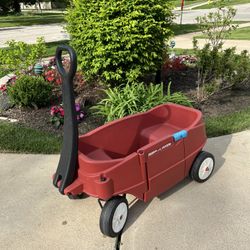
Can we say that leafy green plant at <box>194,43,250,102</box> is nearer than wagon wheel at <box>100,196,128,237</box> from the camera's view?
No

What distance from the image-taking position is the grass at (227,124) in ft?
14.4

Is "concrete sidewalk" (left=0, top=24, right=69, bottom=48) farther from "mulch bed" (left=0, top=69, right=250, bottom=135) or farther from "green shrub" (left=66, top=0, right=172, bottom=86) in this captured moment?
"green shrub" (left=66, top=0, right=172, bottom=86)

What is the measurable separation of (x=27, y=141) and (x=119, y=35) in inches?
68.5

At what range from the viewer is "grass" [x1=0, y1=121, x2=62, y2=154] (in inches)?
159

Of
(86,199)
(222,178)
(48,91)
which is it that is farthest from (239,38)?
(86,199)

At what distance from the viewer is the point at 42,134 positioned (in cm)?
436

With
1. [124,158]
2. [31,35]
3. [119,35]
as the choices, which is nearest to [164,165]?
[124,158]

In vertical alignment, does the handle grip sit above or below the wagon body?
above

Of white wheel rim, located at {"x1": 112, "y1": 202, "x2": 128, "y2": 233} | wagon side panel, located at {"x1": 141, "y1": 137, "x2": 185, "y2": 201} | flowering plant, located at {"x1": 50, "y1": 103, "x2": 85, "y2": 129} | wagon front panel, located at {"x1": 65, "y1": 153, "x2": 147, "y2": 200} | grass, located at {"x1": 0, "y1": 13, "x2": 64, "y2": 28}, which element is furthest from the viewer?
grass, located at {"x1": 0, "y1": 13, "x2": 64, "y2": 28}

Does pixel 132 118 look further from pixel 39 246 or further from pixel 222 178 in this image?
pixel 39 246

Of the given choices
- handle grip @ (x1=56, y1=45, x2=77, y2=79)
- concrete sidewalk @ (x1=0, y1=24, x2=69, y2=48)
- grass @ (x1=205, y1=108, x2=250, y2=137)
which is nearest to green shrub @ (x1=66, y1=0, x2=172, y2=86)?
grass @ (x1=205, y1=108, x2=250, y2=137)

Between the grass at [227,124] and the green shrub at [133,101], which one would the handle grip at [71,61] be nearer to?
the green shrub at [133,101]

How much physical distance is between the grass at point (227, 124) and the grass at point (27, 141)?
6.03 ft

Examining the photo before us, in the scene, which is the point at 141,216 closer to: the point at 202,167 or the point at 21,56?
the point at 202,167
